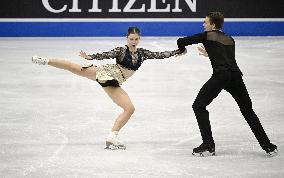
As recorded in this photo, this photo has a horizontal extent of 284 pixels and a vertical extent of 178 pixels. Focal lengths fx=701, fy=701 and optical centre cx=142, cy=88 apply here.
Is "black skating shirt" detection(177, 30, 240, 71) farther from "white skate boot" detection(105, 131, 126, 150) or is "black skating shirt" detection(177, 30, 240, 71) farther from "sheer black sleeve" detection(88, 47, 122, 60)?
"white skate boot" detection(105, 131, 126, 150)

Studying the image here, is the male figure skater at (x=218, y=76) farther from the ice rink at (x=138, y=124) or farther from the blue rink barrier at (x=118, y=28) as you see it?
the blue rink barrier at (x=118, y=28)

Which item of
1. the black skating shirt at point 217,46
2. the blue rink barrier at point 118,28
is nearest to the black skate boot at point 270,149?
the black skating shirt at point 217,46

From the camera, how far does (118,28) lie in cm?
1641

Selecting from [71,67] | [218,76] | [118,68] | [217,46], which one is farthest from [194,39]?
[71,67]

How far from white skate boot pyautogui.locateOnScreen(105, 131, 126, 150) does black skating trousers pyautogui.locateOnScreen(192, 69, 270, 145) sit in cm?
79

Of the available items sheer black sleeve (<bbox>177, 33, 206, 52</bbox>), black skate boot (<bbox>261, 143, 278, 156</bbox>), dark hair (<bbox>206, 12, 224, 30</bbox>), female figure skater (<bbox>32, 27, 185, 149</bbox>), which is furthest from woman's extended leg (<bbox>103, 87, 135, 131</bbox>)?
black skate boot (<bbox>261, 143, 278, 156</bbox>)

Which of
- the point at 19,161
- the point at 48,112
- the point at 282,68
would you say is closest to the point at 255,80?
the point at 282,68

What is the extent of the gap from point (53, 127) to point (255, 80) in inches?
167

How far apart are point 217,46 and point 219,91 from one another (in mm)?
399

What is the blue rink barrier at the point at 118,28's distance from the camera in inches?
632

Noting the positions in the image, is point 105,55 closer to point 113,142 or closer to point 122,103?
point 122,103

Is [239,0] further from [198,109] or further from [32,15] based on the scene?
[198,109]

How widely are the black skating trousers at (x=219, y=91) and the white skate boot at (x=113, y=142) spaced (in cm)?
79

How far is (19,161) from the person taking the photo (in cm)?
582
